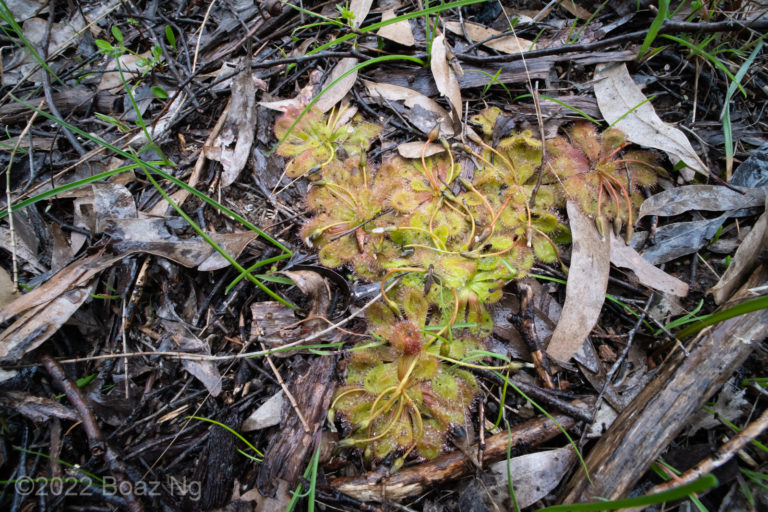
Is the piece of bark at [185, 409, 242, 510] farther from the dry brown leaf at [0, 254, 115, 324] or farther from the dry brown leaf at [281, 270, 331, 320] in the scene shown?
the dry brown leaf at [0, 254, 115, 324]

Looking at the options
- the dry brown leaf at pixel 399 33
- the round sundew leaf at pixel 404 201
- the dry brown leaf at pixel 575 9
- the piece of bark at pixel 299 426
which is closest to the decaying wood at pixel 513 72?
the dry brown leaf at pixel 399 33

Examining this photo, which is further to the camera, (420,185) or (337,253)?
(420,185)

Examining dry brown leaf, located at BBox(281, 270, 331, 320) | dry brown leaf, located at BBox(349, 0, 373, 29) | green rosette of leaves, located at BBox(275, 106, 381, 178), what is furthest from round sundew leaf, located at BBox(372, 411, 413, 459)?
dry brown leaf, located at BBox(349, 0, 373, 29)

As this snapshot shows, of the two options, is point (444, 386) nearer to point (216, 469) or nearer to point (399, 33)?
point (216, 469)

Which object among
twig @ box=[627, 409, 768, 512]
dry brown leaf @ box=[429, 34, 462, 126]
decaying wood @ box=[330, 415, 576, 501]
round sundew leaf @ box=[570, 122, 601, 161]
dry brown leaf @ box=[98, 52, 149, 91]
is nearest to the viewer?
twig @ box=[627, 409, 768, 512]

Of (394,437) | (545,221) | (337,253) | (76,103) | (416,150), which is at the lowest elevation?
(394,437)

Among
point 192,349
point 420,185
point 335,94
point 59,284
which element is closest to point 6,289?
point 59,284

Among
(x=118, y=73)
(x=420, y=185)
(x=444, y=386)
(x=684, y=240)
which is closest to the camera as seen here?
(x=444, y=386)
